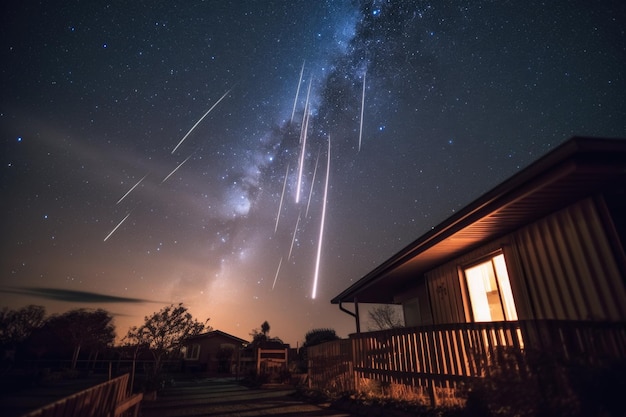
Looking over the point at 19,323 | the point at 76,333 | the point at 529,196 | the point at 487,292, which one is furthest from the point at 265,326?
the point at 529,196

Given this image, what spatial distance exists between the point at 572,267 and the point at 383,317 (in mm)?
32724

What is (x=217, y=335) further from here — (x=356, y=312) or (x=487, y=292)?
(x=487, y=292)

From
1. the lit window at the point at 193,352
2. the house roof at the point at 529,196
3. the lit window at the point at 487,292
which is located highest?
the house roof at the point at 529,196

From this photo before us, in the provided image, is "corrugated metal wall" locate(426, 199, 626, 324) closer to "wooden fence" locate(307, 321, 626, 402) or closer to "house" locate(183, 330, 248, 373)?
"wooden fence" locate(307, 321, 626, 402)

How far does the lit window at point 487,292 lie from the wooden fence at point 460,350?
1.83 meters

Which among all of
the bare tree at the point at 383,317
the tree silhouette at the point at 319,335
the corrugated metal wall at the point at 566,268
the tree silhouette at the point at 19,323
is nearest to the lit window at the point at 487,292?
the corrugated metal wall at the point at 566,268

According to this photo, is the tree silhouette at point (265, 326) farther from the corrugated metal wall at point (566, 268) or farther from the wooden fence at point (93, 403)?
the corrugated metal wall at point (566, 268)

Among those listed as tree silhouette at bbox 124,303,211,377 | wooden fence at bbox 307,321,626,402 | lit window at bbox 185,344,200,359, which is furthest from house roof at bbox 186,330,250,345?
wooden fence at bbox 307,321,626,402

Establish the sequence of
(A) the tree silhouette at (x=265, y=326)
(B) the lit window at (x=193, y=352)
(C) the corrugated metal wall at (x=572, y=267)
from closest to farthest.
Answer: (C) the corrugated metal wall at (x=572, y=267), (B) the lit window at (x=193, y=352), (A) the tree silhouette at (x=265, y=326)

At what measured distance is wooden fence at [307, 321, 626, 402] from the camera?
3.56 m

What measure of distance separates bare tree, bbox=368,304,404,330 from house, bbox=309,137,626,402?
28055 mm

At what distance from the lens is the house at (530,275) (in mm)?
3766

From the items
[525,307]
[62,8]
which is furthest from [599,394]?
[62,8]

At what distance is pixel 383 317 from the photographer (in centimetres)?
3531
